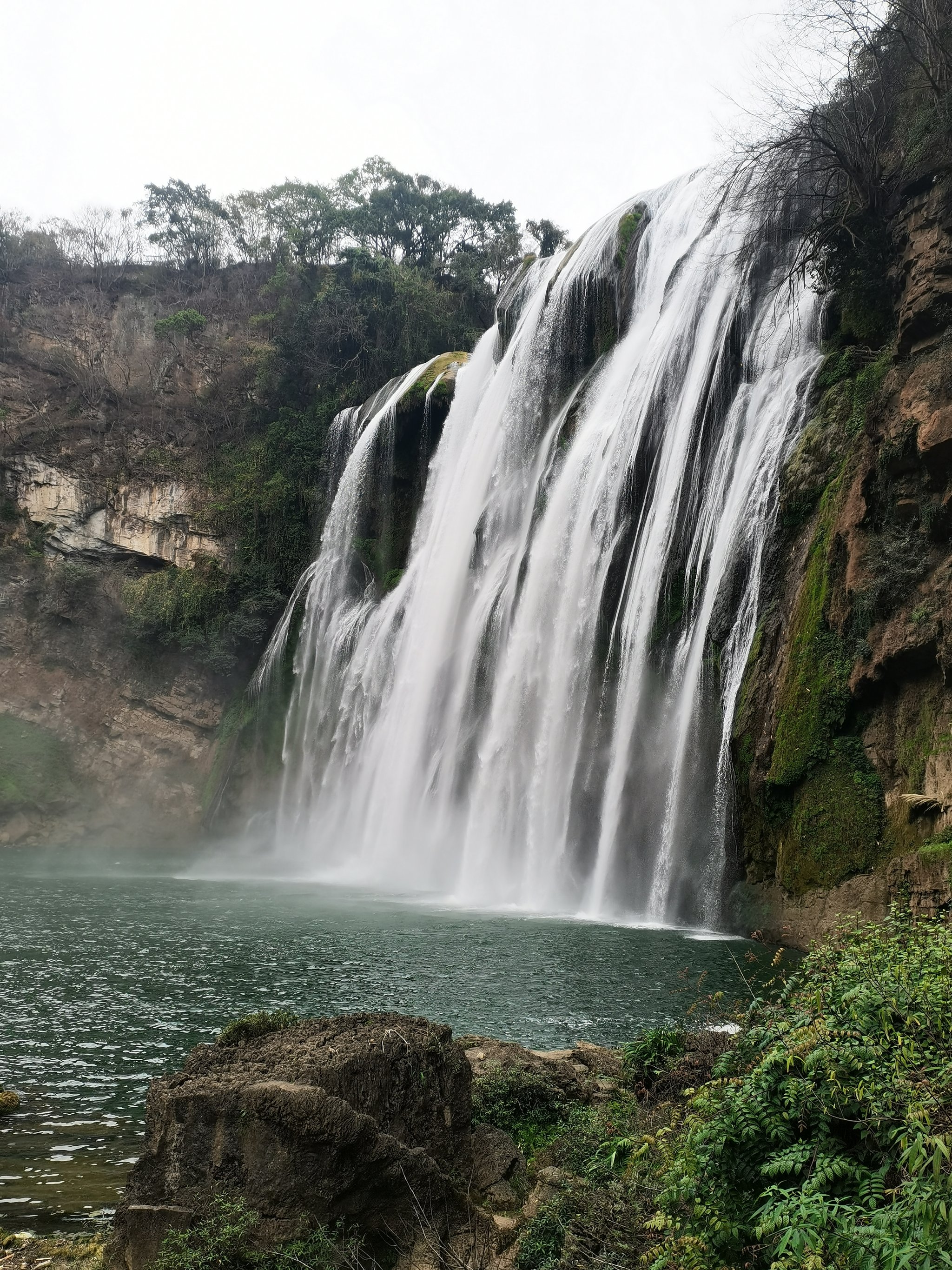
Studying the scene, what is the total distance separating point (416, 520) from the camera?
2895cm

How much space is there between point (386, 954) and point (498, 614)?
424 inches

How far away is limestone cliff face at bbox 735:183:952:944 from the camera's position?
11133 mm

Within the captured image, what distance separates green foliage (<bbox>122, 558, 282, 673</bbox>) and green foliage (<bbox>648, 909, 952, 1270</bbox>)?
30.1m

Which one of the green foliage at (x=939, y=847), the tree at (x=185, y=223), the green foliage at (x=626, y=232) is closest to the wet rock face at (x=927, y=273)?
the green foliage at (x=939, y=847)

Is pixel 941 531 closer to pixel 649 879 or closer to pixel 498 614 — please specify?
pixel 649 879

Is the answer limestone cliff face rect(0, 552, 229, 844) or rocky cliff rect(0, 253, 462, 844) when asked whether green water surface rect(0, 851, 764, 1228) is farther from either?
rocky cliff rect(0, 253, 462, 844)

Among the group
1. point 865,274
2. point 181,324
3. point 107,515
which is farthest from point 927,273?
point 181,324

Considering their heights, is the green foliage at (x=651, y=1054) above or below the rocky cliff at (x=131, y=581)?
below

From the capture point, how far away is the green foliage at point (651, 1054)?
6199 millimetres

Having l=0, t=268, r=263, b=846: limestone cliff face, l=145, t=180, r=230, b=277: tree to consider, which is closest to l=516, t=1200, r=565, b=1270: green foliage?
l=0, t=268, r=263, b=846: limestone cliff face

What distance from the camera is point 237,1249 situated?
3938 millimetres

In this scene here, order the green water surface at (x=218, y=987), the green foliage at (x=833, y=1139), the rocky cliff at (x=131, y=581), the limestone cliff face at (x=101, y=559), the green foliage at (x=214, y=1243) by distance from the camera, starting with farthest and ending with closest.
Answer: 1. the limestone cliff face at (x=101, y=559)
2. the rocky cliff at (x=131, y=581)
3. the green water surface at (x=218, y=987)
4. the green foliage at (x=214, y=1243)
5. the green foliage at (x=833, y=1139)

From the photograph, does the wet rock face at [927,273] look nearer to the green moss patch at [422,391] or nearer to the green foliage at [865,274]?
the green foliage at [865,274]

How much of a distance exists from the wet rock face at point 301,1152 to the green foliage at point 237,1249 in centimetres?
8
